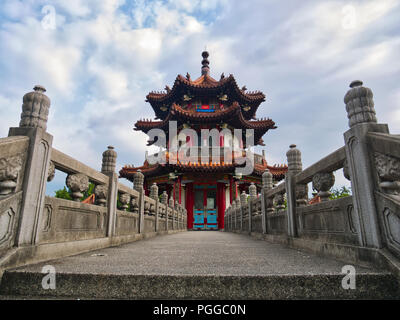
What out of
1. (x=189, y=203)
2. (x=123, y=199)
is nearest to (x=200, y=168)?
(x=189, y=203)

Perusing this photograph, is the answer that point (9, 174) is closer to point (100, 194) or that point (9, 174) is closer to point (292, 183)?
point (100, 194)

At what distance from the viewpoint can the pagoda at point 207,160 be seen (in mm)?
16359

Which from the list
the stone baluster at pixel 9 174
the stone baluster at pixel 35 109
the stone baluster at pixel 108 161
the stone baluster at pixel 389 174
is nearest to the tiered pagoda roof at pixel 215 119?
the stone baluster at pixel 108 161

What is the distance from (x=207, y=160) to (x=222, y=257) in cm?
1358

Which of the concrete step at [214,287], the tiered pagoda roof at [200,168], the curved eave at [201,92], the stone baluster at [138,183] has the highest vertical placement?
the curved eave at [201,92]

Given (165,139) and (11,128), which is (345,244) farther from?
(165,139)

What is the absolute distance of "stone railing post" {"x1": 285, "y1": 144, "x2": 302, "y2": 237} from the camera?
4516 mm

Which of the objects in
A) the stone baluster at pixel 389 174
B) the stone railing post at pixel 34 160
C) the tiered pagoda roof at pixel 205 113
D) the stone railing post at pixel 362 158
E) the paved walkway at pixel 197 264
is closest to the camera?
the paved walkway at pixel 197 264

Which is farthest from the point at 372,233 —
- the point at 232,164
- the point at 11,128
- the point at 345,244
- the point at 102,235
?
the point at 232,164

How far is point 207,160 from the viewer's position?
A: 16641 mm

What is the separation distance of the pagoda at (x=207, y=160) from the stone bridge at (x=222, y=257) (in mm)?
11708

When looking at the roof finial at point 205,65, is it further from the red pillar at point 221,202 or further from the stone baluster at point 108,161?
the stone baluster at point 108,161

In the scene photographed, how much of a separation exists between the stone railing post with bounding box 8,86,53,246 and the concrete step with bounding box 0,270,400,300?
806mm

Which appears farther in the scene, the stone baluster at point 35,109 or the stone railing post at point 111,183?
the stone railing post at point 111,183
